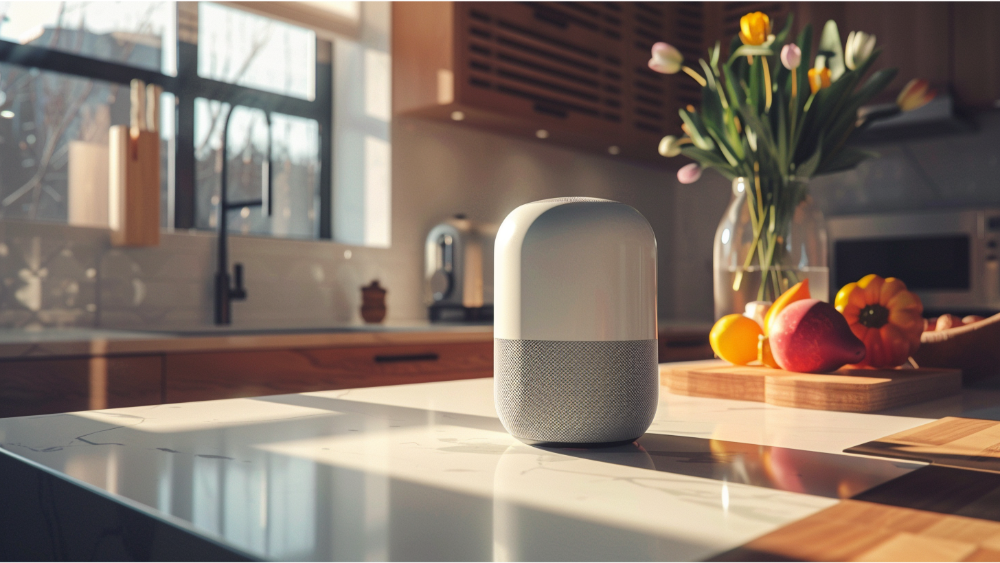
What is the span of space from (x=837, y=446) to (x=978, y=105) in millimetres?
3104

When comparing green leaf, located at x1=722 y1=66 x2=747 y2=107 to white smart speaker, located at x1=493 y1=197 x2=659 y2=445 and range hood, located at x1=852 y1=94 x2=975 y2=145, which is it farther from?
range hood, located at x1=852 y1=94 x2=975 y2=145

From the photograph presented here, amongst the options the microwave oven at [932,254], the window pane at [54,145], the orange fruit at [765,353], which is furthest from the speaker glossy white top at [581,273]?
the microwave oven at [932,254]

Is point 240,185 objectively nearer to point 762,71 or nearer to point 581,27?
point 581,27

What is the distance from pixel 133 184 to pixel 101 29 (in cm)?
62

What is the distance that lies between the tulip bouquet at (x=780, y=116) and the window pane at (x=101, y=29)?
6.14 ft

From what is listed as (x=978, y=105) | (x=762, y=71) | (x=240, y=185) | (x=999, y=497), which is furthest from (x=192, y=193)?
(x=978, y=105)

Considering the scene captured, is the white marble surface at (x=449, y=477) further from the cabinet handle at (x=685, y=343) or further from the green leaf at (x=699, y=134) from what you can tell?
the cabinet handle at (x=685, y=343)

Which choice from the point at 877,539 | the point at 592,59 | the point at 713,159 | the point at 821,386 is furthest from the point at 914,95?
the point at 592,59

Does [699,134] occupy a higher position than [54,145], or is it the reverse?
[54,145]

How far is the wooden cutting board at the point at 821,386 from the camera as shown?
2.55ft

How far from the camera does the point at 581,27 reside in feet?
10.3

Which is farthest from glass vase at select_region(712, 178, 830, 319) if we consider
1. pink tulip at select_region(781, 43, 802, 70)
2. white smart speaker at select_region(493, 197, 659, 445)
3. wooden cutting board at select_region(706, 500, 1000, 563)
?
wooden cutting board at select_region(706, 500, 1000, 563)

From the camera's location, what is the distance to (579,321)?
0.54 meters

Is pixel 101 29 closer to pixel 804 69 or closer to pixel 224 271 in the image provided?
pixel 224 271
